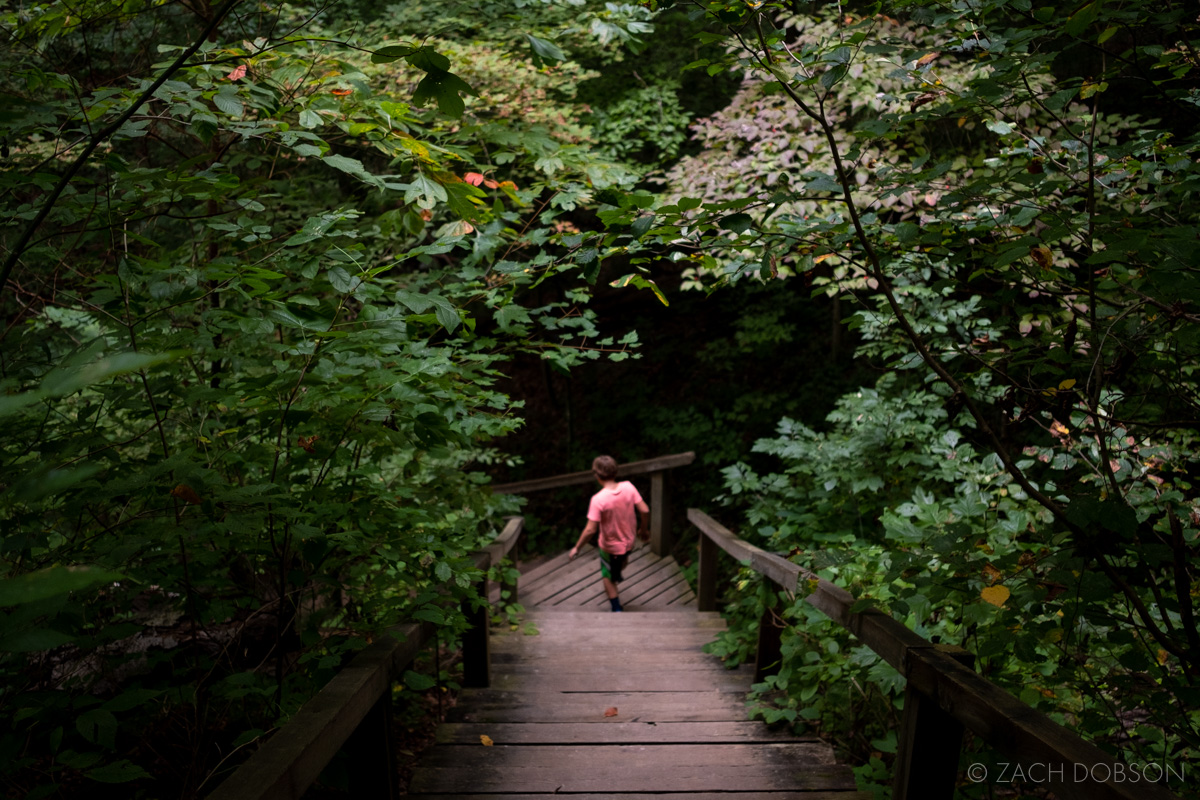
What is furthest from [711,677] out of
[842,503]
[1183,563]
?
[1183,563]

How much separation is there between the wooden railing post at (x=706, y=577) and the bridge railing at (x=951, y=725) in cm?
268

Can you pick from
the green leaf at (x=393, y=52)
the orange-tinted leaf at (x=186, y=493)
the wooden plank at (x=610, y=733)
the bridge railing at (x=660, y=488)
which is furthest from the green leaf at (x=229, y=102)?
the bridge railing at (x=660, y=488)

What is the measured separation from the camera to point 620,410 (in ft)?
40.3

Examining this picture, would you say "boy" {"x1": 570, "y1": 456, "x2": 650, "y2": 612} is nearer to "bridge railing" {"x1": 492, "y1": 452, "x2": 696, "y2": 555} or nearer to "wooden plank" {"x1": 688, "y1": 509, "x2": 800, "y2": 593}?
"wooden plank" {"x1": 688, "y1": 509, "x2": 800, "y2": 593}

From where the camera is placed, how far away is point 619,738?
3.25 meters

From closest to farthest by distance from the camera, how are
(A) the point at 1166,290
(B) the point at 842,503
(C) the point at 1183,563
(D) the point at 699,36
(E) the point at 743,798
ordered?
(A) the point at 1166,290 → (C) the point at 1183,563 → (D) the point at 699,36 → (E) the point at 743,798 → (B) the point at 842,503

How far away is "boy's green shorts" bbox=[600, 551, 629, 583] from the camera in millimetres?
6520

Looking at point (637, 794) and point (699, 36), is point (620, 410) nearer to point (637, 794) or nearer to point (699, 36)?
point (637, 794)

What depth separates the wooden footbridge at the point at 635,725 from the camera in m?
1.64

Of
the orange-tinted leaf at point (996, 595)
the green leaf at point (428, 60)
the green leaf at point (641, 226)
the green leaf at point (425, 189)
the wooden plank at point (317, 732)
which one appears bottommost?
the wooden plank at point (317, 732)

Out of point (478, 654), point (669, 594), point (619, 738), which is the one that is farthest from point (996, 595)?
point (669, 594)

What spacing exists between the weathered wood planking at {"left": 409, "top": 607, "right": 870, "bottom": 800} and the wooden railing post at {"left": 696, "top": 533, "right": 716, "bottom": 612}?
120 centimetres

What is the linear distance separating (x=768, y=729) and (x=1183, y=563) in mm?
2098

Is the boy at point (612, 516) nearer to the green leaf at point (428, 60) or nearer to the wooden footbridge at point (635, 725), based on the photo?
the wooden footbridge at point (635, 725)
